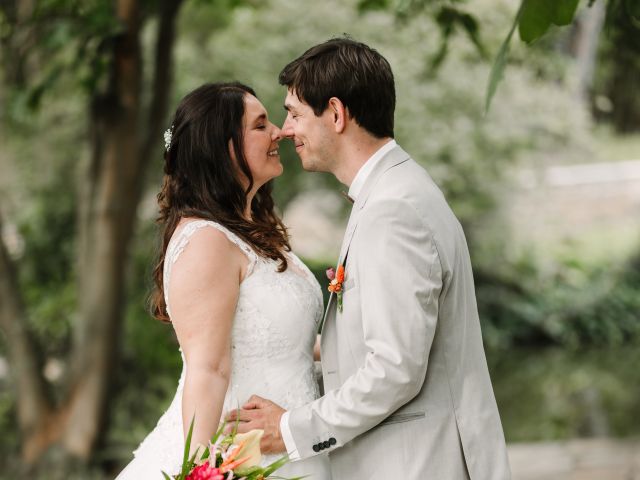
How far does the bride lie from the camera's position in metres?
2.61

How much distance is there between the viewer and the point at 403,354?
2.26m

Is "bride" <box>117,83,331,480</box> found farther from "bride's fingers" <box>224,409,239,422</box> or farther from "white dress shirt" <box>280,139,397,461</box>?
"white dress shirt" <box>280,139,397,461</box>

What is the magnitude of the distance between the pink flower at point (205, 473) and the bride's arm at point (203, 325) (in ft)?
0.96

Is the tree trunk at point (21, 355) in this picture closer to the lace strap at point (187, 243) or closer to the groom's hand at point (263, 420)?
Answer: the lace strap at point (187, 243)

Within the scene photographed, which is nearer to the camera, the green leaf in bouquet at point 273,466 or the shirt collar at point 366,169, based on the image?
the green leaf in bouquet at point 273,466

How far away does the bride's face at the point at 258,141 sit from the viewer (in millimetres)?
2854

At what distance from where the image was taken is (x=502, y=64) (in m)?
2.47

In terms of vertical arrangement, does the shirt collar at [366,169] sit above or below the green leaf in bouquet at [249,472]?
above

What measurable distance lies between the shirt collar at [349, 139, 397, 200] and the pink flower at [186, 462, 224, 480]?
85 cm

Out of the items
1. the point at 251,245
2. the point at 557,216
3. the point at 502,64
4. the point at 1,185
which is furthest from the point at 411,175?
the point at 557,216

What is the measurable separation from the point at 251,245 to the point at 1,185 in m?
9.90

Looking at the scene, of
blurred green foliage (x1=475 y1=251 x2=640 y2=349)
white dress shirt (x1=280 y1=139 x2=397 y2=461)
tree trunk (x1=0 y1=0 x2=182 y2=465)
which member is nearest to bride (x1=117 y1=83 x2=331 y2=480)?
white dress shirt (x1=280 y1=139 x2=397 y2=461)

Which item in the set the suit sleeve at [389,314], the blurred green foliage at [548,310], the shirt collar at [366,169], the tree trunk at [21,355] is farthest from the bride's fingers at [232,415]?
the blurred green foliage at [548,310]

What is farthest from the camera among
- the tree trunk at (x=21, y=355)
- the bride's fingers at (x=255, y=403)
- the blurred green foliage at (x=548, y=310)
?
the blurred green foliage at (x=548, y=310)
